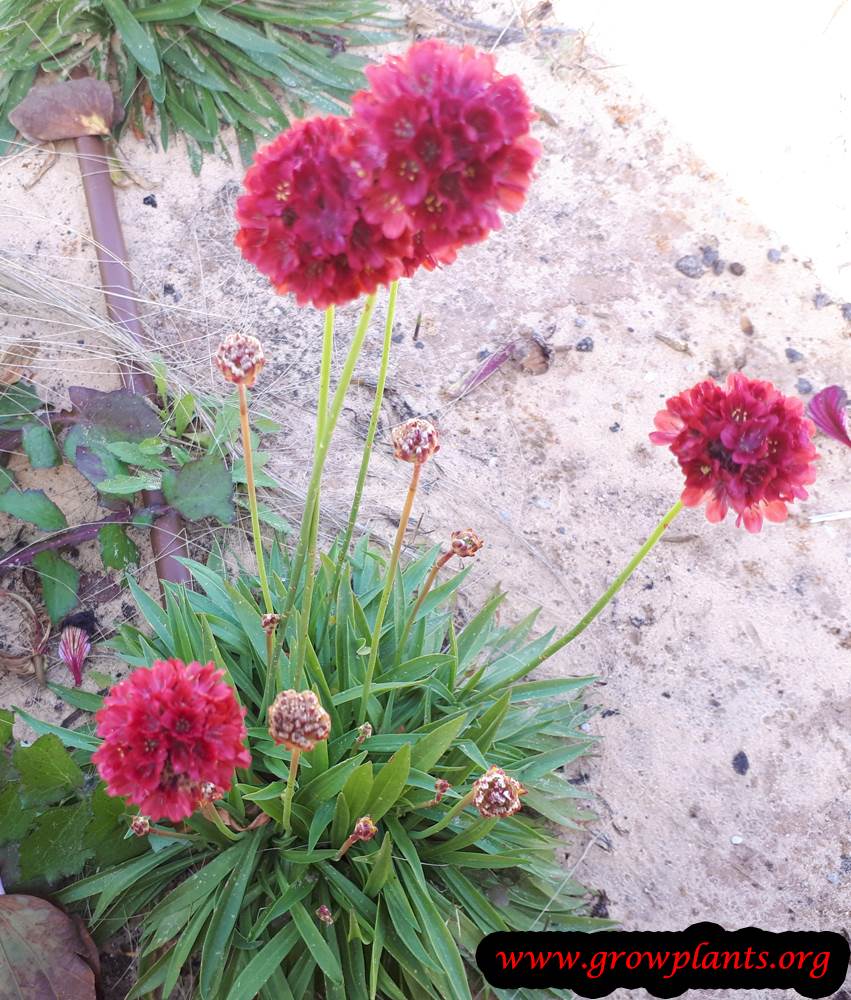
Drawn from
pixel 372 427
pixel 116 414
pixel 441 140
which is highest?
pixel 441 140

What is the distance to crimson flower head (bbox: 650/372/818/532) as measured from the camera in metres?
1.28

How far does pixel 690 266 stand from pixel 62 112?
7.82 ft

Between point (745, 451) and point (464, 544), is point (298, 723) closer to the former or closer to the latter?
point (464, 544)

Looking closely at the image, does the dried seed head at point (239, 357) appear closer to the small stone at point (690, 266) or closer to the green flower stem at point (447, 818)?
the green flower stem at point (447, 818)

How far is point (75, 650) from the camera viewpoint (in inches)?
85.6

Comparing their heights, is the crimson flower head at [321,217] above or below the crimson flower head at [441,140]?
below

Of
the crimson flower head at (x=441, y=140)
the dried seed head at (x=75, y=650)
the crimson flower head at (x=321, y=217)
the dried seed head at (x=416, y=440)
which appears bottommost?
the dried seed head at (x=75, y=650)

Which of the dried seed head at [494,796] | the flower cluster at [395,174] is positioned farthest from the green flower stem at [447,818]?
the flower cluster at [395,174]

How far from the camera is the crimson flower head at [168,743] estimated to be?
120 cm

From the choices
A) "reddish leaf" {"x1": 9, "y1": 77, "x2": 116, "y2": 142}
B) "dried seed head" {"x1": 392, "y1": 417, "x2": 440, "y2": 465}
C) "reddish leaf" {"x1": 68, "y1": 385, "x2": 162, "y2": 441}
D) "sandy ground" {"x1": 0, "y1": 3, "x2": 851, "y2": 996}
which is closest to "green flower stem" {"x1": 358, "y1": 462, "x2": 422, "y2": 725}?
"dried seed head" {"x1": 392, "y1": 417, "x2": 440, "y2": 465}

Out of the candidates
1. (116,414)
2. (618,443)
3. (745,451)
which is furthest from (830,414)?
(116,414)

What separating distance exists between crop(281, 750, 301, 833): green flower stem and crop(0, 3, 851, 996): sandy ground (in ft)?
2.89

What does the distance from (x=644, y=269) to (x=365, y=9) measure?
163cm

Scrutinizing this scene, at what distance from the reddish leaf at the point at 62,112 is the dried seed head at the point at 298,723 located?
112 inches
